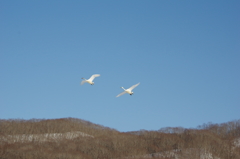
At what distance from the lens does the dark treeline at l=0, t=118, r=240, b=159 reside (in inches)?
4394

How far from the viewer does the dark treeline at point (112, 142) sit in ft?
366

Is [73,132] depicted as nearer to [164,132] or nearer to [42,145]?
[42,145]

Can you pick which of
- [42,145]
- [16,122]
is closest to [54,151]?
[42,145]

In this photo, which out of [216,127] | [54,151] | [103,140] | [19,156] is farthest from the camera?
[216,127]

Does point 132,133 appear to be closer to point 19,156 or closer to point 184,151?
point 184,151

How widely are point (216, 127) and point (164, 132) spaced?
25.8 m

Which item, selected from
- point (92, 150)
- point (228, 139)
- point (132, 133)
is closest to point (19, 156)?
point (92, 150)

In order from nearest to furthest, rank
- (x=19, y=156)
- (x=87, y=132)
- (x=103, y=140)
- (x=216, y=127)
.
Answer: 1. (x=19, y=156)
2. (x=103, y=140)
3. (x=87, y=132)
4. (x=216, y=127)

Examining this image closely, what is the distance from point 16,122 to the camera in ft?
495

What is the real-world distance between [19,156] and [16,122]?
153 ft

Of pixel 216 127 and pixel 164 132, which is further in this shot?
pixel 216 127

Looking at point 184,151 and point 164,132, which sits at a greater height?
point 164,132

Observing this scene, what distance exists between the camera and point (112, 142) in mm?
131250

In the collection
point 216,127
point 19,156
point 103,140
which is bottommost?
point 19,156
